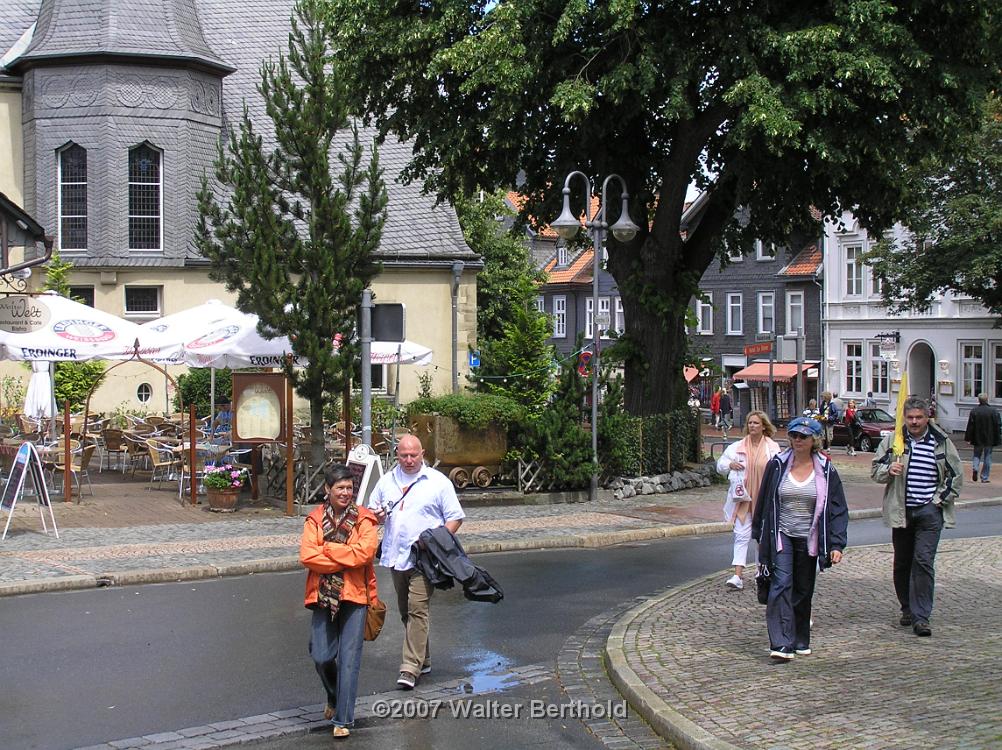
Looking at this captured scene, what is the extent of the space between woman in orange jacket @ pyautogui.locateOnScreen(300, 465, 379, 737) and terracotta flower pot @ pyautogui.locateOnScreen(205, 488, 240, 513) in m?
11.0

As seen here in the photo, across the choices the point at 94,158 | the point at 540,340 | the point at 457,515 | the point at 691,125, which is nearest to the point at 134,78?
the point at 94,158

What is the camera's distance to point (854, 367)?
5122 cm

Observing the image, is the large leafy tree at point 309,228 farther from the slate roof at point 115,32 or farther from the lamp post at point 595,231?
the slate roof at point 115,32

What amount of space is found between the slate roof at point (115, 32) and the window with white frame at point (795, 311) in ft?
103

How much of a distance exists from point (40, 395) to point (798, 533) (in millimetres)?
17171

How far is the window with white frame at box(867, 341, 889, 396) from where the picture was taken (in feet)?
163

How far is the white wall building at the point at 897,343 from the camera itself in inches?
1813

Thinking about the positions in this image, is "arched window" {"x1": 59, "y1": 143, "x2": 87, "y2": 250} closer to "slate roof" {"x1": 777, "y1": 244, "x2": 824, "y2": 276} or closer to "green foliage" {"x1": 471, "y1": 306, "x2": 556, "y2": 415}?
"green foliage" {"x1": 471, "y1": 306, "x2": 556, "y2": 415}

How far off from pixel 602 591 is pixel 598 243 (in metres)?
8.93

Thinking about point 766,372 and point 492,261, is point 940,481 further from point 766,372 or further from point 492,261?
point 766,372

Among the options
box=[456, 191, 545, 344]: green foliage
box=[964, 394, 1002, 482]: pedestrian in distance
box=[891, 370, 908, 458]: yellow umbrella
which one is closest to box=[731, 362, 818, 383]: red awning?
box=[456, 191, 545, 344]: green foliage

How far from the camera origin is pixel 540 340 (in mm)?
26562

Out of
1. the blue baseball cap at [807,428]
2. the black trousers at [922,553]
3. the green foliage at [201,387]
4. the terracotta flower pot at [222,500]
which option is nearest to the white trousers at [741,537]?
the black trousers at [922,553]

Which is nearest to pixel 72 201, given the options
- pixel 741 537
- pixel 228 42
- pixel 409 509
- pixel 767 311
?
pixel 228 42
